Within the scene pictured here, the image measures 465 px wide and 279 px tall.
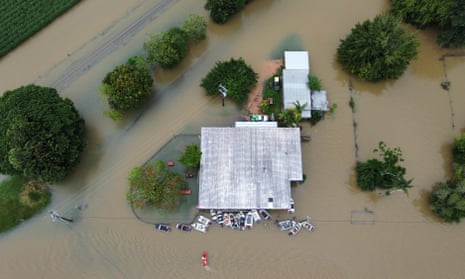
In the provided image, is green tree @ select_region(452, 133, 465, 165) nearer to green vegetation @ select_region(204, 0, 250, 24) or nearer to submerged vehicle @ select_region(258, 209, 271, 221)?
submerged vehicle @ select_region(258, 209, 271, 221)

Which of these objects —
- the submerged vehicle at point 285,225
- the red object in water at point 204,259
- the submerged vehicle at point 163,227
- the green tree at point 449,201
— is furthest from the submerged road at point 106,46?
the green tree at point 449,201

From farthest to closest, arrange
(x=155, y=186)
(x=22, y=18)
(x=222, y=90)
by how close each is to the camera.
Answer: (x=22, y=18), (x=222, y=90), (x=155, y=186)

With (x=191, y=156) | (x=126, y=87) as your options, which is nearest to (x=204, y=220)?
(x=191, y=156)

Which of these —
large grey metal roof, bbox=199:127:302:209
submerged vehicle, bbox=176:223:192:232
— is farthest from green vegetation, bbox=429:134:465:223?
submerged vehicle, bbox=176:223:192:232

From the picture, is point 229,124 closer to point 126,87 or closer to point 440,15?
point 126,87

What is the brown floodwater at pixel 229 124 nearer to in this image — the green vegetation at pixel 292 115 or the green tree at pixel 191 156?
the green vegetation at pixel 292 115
